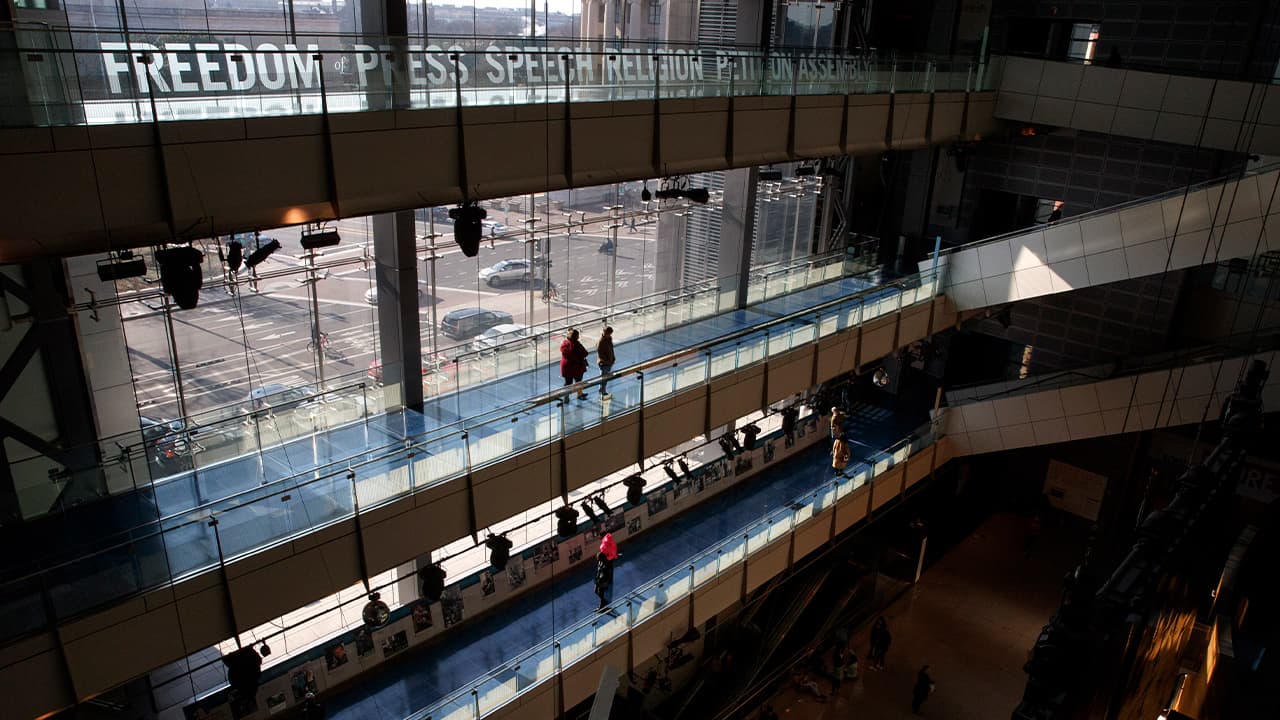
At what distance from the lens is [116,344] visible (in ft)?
32.6

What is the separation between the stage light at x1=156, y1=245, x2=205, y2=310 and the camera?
7.88 meters

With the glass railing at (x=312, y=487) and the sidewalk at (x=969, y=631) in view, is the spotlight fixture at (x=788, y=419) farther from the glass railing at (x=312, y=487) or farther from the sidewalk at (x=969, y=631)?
the sidewalk at (x=969, y=631)

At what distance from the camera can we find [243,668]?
9336mm

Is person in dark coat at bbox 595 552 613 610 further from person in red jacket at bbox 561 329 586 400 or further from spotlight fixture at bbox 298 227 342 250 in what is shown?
spotlight fixture at bbox 298 227 342 250

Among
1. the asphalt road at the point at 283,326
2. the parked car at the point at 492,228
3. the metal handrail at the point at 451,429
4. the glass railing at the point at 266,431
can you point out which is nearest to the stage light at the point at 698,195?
the glass railing at the point at 266,431

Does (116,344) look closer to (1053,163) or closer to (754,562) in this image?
(754,562)

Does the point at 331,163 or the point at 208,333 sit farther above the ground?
the point at 331,163

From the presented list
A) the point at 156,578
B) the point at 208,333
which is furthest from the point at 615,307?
the point at 156,578

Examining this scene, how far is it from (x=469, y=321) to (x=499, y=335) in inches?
25.7

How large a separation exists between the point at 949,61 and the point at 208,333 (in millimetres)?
13620

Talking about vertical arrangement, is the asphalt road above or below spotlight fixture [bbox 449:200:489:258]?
below

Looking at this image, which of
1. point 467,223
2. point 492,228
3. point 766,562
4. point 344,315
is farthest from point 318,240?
point 766,562

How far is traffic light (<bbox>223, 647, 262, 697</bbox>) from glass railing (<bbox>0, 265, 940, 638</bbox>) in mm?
1316

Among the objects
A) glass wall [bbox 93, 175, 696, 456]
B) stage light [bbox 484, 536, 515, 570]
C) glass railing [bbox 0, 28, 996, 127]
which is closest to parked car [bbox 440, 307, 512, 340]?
glass wall [bbox 93, 175, 696, 456]
